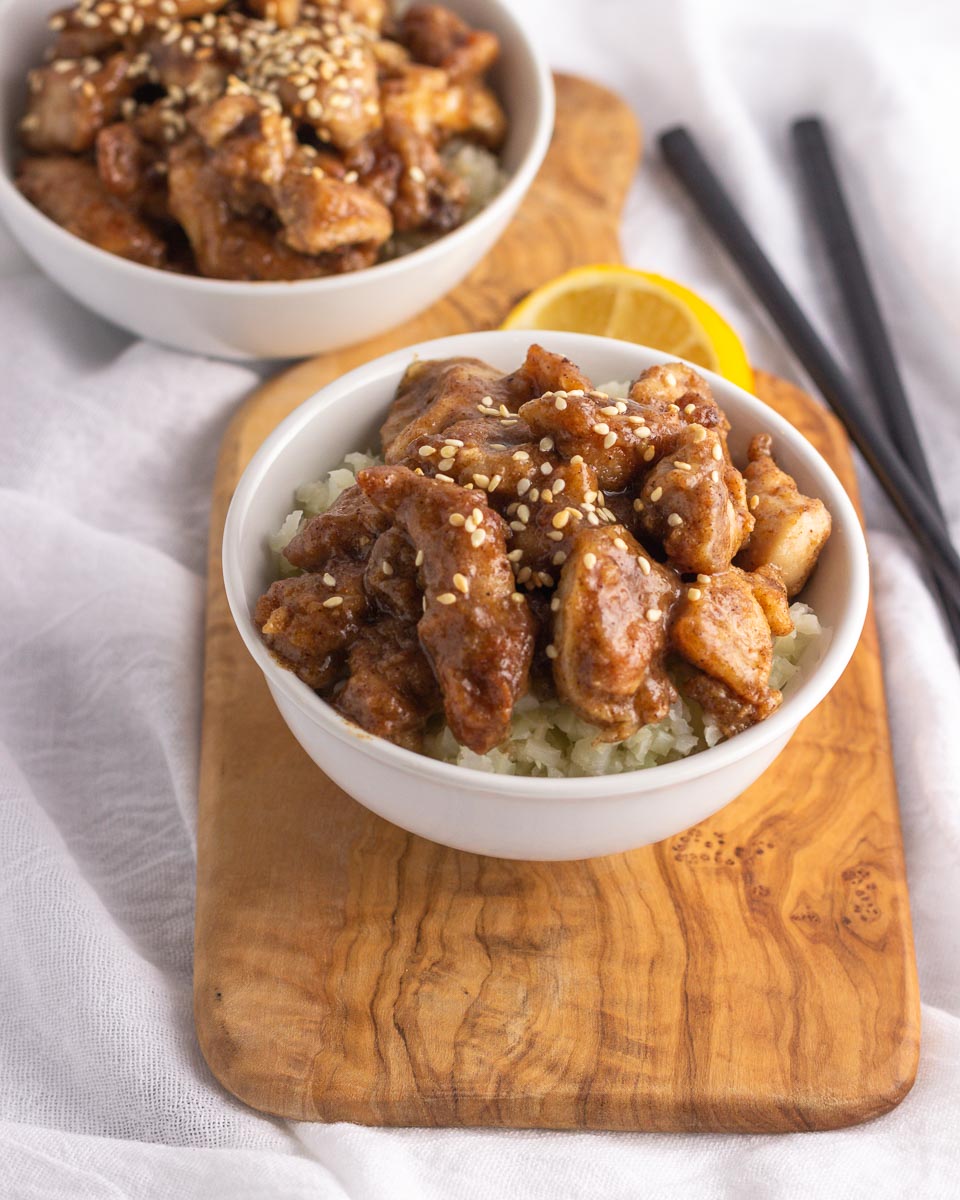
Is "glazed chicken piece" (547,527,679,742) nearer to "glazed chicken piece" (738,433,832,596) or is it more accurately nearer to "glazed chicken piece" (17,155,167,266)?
"glazed chicken piece" (738,433,832,596)

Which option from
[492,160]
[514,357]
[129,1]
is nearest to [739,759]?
[514,357]

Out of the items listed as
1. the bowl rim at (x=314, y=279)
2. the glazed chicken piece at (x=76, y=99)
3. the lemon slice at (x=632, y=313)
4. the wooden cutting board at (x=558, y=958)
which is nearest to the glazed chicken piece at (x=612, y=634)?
the wooden cutting board at (x=558, y=958)

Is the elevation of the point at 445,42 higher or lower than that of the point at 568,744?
higher

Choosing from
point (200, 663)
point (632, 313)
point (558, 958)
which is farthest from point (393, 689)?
point (632, 313)

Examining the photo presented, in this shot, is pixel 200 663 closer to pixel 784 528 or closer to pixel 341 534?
pixel 341 534

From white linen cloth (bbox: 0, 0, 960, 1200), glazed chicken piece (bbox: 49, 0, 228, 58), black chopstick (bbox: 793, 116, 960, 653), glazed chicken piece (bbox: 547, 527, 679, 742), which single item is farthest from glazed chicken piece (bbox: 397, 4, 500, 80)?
glazed chicken piece (bbox: 547, 527, 679, 742)

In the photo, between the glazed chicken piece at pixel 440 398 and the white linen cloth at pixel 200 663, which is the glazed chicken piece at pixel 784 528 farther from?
the white linen cloth at pixel 200 663

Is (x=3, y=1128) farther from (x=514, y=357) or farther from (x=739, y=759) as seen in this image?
(x=514, y=357)
